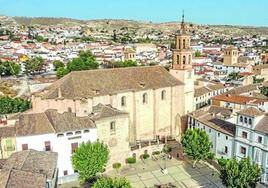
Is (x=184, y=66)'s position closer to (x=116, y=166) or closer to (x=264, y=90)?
(x=116, y=166)

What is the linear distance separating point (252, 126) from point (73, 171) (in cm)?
2479

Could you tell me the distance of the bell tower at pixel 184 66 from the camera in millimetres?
62156

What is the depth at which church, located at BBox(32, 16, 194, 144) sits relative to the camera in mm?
52812

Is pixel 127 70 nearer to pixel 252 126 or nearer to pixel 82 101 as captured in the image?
pixel 82 101

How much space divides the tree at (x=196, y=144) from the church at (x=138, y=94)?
1140 centimetres

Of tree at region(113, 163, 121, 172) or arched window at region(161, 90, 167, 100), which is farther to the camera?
arched window at region(161, 90, 167, 100)

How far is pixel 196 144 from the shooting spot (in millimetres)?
48875

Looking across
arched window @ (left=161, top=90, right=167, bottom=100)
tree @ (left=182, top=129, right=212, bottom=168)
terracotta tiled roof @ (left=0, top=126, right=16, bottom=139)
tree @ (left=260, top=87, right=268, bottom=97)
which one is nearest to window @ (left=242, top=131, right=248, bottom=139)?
tree @ (left=182, top=129, right=212, bottom=168)

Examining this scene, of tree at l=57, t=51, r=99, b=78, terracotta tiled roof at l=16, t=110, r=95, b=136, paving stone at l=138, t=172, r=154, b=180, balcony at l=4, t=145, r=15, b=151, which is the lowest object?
paving stone at l=138, t=172, r=154, b=180

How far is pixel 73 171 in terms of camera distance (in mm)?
46844

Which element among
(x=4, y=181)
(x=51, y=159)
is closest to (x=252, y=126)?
(x=51, y=159)

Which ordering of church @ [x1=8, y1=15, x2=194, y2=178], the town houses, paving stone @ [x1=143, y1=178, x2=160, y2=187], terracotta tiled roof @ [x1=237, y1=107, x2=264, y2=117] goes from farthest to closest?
1. paving stone @ [x1=143, y1=178, x2=160, y2=187]
2. terracotta tiled roof @ [x1=237, y1=107, x2=264, y2=117]
3. church @ [x1=8, y1=15, x2=194, y2=178]
4. the town houses

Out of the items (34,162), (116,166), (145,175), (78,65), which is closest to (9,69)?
(78,65)

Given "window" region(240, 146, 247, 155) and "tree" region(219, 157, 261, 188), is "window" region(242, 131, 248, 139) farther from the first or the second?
"tree" region(219, 157, 261, 188)
